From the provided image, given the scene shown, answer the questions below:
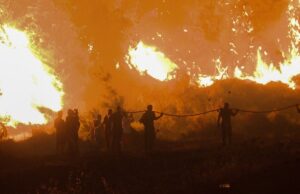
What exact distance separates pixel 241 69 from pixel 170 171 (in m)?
28.0

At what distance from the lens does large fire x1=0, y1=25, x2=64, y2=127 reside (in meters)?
36.2

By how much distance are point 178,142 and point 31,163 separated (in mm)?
7813

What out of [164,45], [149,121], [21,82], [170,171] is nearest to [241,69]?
[164,45]

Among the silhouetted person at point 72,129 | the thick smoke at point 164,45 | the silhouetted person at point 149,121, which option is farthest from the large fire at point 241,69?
the silhouetted person at point 72,129

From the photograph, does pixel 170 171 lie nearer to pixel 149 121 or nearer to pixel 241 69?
pixel 149 121

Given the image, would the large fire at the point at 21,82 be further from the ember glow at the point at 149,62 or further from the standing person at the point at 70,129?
the standing person at the point at 70,129

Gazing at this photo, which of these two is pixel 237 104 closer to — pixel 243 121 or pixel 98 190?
pixel 243 121

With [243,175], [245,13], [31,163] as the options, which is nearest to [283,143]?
[243,175]

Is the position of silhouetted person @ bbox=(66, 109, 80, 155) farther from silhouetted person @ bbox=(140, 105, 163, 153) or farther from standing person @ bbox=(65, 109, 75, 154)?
silhouetted person @ bbox=(140, 105, 163, 153)

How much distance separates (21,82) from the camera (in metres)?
37.6

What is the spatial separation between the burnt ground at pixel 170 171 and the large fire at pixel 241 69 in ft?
52.1

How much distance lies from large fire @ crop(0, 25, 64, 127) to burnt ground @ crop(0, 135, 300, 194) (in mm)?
15468

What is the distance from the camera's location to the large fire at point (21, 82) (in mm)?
36156

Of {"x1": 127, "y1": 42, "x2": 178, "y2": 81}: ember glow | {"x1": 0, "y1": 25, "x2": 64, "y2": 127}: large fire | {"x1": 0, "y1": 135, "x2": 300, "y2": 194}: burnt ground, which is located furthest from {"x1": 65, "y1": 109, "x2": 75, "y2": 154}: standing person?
{"x1": 127, "y1": 42, "x2": 178, "y2": 81}: ember glow
